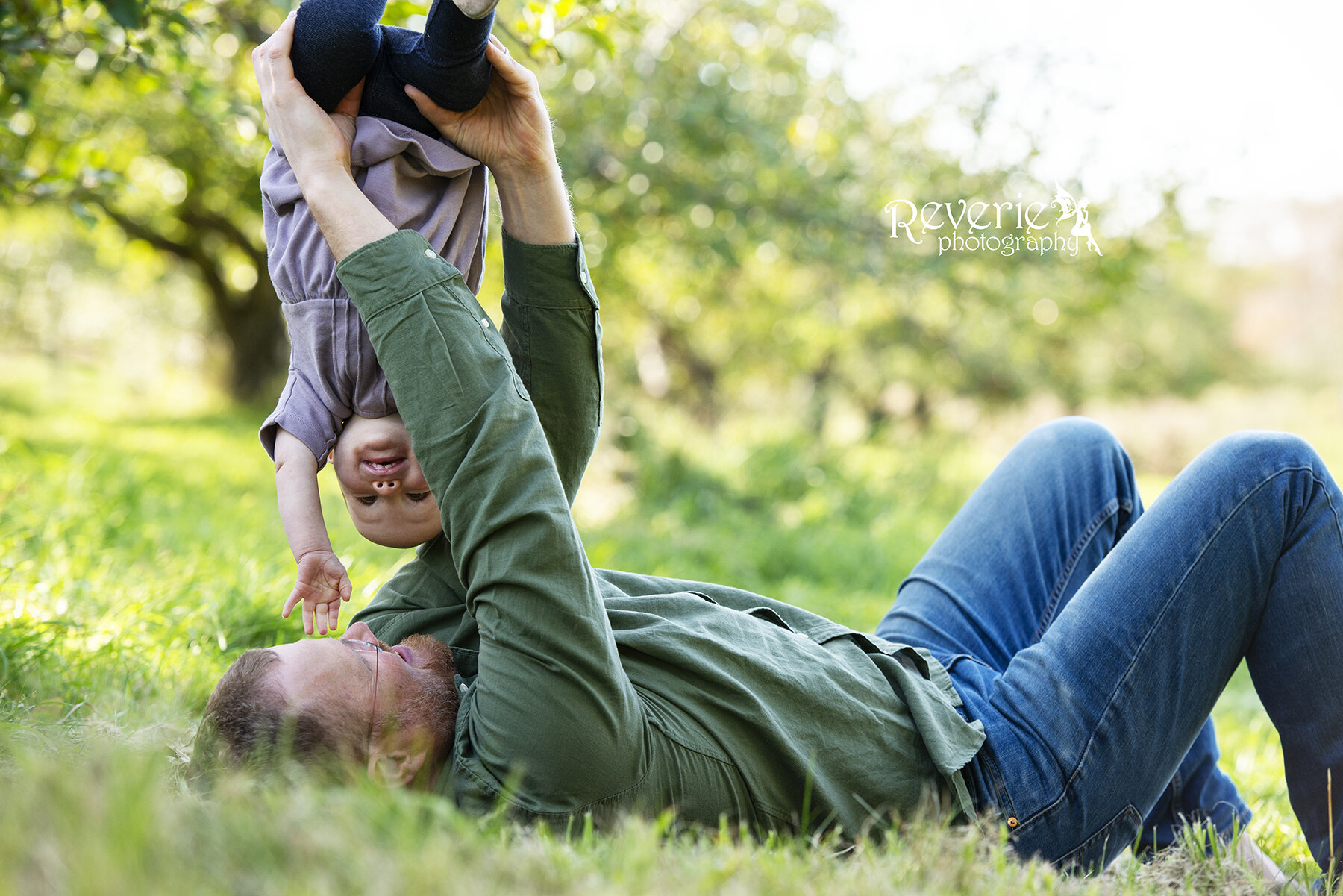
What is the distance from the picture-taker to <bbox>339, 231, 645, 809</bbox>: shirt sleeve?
1.49 meters

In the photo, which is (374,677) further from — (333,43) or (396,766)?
(333,43)

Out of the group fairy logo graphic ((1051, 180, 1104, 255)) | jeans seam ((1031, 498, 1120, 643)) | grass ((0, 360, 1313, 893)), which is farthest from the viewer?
fairy logo graphic ((1051, 180, 1104, 255))

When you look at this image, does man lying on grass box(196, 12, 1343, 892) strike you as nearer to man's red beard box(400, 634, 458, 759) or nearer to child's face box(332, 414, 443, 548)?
man's red beard box(400, 634, 458, 759)

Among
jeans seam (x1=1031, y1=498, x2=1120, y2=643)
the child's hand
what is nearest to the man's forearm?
the child's hand

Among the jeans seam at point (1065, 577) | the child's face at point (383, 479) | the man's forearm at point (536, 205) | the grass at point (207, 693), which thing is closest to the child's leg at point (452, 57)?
the man's forearm at point (536, 205)

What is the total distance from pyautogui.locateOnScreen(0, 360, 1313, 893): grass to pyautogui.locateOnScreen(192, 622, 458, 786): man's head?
0.12 m

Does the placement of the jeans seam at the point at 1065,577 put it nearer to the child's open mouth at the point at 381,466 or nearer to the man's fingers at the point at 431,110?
the child's open mouth at the point at 381,466

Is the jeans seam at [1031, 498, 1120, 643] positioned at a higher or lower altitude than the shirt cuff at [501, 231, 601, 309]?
lower

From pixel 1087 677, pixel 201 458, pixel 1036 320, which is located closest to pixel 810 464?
pixel 1036 320

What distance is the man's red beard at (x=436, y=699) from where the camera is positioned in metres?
1.66

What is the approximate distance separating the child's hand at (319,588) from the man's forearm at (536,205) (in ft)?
2.24

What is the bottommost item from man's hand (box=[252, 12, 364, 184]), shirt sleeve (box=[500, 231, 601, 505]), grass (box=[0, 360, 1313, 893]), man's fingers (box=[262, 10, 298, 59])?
grass (box=[0, 360, 1313, 893])

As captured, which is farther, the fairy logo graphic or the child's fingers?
the fairy logo graphic

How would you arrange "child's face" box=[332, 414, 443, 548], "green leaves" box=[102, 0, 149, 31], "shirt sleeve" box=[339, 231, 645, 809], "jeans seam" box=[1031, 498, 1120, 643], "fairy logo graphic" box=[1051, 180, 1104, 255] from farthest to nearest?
"fairy logo graphic" box=[1051, 180, 1104, 255], "green leaves" box=[102, 0, 149, 31], "jeans seam" box=[1031, 498, 1120, 643], "child's face" box=[332, 414, 443, 548], "shirt sleeve" box=[339, 231, 645, 809]
